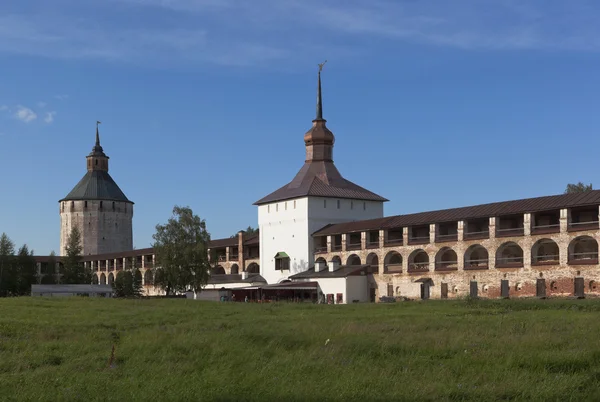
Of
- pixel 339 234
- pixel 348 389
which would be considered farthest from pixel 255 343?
pixel 339 234

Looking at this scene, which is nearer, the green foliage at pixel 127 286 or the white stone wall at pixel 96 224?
the green foliage at pixel 127 286

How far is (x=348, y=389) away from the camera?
37.8 feet

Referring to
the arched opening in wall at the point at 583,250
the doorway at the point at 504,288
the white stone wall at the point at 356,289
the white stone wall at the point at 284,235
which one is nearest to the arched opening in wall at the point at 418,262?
the white stone wall at the point at 356,289

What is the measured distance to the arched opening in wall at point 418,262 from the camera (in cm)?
5154

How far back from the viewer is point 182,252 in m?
57.3

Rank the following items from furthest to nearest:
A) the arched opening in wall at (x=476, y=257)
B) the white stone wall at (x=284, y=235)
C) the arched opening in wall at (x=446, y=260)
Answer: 1. the white stone wall at (x=284, y=235)
2. the arched opening in wall at (x=446, y=260)
3. the arched opening in wall at (x=476, y=257)

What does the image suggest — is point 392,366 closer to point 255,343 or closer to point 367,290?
point 255,343

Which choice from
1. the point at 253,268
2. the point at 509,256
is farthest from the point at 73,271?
the point at 509,256

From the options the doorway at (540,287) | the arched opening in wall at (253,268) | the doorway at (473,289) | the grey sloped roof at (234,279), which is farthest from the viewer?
the arched opening in wall at (253,268)

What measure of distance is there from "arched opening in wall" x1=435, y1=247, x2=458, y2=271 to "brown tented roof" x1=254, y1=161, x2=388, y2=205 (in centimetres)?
1238

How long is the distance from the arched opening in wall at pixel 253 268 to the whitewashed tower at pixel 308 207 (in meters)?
4.29

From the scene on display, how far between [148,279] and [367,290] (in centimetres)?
3264

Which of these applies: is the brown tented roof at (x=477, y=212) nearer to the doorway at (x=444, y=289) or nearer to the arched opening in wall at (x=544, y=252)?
the arched opening in wall at (x=544, y=252)

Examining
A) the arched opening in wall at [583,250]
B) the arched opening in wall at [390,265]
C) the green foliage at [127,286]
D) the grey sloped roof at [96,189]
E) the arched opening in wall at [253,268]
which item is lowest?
the green foliage at [127,286]
